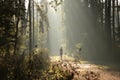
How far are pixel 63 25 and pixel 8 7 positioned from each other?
3771 cm

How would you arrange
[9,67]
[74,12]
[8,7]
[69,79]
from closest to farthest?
[9,67] → [69,79] → [8,7] → [74,12]

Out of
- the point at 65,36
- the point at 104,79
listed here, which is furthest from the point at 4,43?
the point at 65,36

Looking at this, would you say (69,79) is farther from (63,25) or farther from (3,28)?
(63,25)

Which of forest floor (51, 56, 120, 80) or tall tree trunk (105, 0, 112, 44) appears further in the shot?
tall tree trunk (105, 0, 112, 44)

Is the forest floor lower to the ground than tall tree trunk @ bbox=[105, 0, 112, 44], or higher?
lower

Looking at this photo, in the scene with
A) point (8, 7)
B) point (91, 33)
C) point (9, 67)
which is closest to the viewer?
point (9, 67)

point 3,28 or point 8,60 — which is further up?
point 3,28

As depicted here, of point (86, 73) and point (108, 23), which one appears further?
point (108, 23)

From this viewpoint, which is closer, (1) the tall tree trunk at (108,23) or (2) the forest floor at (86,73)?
(2) the forest floor at (86,73)

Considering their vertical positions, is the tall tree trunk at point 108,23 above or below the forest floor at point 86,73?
above

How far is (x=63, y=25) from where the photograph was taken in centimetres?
5138

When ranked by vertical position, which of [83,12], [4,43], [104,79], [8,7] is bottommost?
[104,79]

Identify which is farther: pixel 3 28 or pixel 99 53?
pixel 99 53

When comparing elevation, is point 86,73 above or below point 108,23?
below
